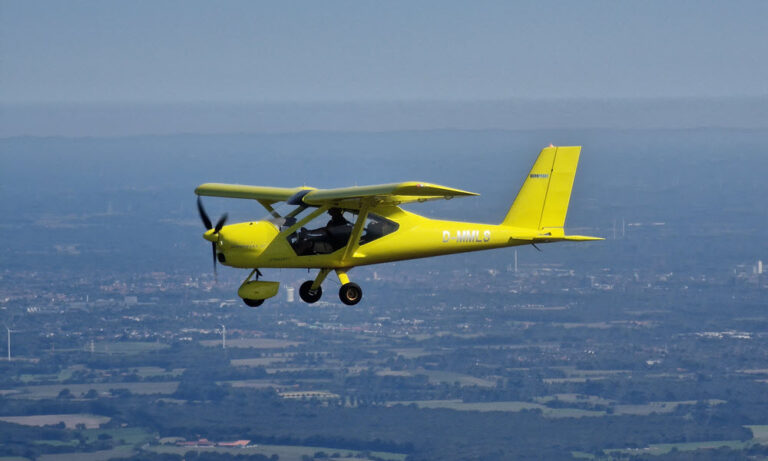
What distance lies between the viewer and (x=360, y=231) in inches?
1661

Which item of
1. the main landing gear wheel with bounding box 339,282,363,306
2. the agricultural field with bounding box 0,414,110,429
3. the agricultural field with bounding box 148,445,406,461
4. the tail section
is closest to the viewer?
the main landing gear wheel with bounding box 339,282,363,306

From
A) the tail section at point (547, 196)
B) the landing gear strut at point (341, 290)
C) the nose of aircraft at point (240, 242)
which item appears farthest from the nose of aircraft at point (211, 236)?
the tail section at point (547, 196)

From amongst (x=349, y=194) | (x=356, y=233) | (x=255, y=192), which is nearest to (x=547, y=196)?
(x=356, y=233)

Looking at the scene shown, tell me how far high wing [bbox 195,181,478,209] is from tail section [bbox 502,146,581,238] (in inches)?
121

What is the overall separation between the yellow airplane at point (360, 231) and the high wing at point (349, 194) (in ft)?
0.13

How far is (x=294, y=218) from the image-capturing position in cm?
4247

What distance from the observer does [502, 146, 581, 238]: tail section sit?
44.1 m

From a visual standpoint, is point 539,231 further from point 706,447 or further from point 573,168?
point 706,447

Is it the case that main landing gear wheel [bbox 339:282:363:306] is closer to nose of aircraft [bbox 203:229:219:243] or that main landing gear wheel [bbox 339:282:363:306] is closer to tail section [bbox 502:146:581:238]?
nose of aircraft [bbox 203:229:219:243]

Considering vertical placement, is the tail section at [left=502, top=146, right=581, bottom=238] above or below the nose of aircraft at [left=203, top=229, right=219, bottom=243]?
above

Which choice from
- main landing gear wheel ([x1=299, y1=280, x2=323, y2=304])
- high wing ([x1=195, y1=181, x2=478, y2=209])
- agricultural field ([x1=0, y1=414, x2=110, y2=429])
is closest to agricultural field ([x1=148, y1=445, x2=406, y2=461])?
agricultural field ([x1=0, y1=414, x2=110, y2=429])

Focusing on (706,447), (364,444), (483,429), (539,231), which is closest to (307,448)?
(364,444)

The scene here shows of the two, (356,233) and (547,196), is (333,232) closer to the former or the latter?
(356,233)

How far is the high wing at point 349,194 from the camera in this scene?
39.1 meters
